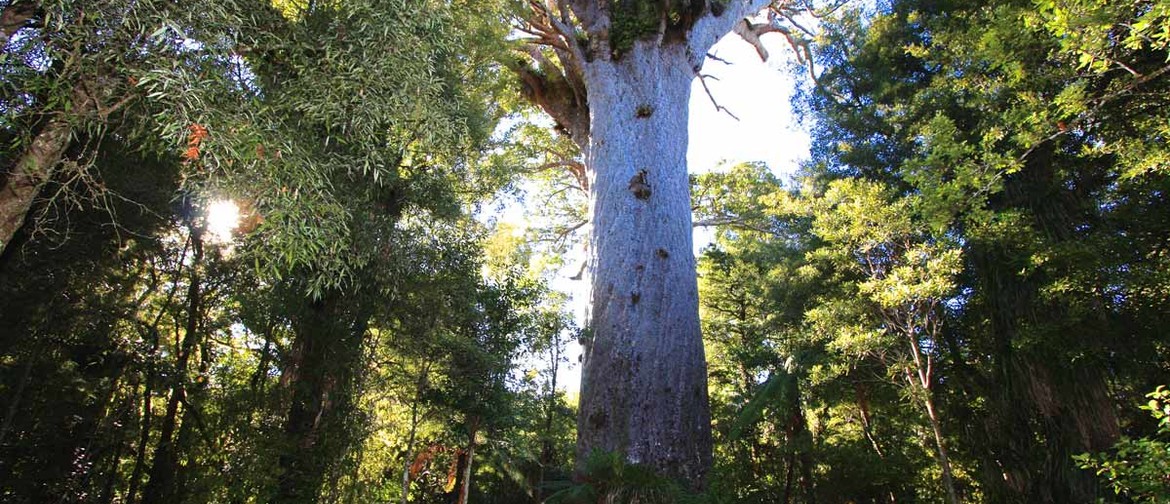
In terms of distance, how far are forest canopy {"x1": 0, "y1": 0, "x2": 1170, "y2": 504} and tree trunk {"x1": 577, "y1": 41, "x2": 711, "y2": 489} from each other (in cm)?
2

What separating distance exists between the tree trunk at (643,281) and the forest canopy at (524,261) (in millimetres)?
25

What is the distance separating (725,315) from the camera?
12.1 m

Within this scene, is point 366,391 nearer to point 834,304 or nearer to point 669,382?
point 669,382

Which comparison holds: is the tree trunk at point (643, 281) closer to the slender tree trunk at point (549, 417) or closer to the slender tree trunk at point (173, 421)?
the slender tree trunk at point (173, 421)

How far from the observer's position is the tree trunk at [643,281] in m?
3.49

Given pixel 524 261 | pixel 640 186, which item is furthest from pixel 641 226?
pixel 524 261

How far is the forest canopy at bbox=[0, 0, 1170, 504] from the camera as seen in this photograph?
2.46 meters

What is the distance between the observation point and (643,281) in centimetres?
402

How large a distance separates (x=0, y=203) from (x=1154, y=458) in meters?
5.00

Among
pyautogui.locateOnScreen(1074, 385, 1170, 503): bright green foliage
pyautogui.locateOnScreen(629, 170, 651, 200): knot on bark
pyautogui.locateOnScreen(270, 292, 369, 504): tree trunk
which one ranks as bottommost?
pyautogui.locateOnScreen(1074, 385, 1170, 503): bright green foliage

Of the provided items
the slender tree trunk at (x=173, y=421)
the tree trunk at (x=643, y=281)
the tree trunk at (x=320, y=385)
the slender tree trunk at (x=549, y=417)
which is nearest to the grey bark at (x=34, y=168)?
the tree trunk at (x=643, y=281)

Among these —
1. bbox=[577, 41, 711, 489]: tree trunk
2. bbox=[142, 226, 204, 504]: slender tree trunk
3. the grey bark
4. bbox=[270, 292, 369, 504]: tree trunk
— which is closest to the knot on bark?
bbox=[577, 41, 711, 489]: tree trunk

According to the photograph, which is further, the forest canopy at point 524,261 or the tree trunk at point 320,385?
the tree trunk at point 320,385

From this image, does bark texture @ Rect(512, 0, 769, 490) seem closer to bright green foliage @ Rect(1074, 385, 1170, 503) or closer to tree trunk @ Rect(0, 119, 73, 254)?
bright green foliage @ Rect(1074, 385, 1170, 503)
